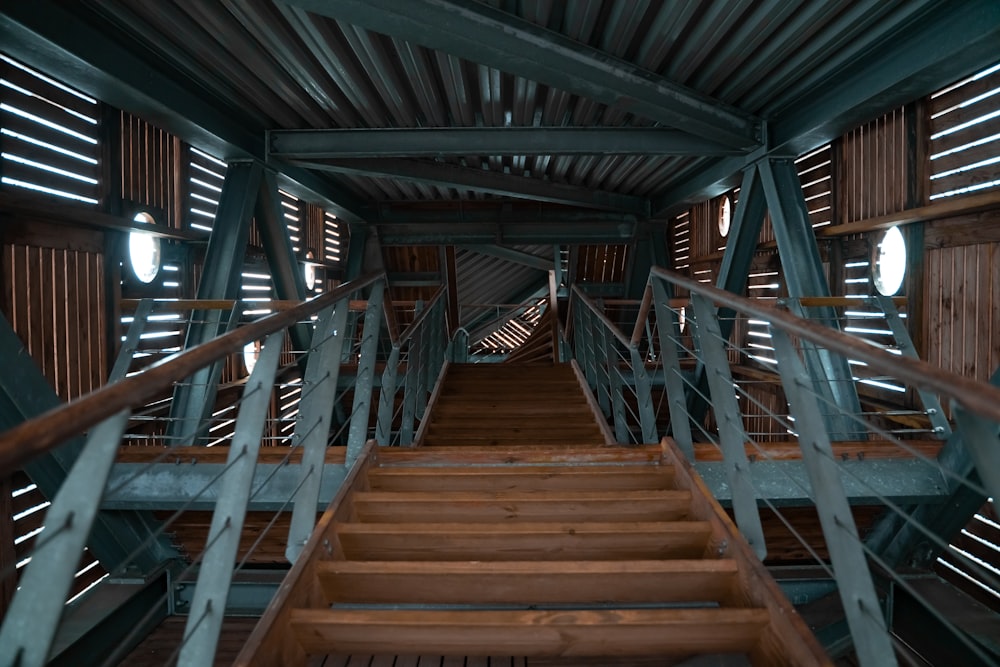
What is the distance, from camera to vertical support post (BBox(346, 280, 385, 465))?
3342 mm

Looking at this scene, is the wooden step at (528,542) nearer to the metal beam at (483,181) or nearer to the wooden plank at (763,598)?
the wooden plank at (763,598)

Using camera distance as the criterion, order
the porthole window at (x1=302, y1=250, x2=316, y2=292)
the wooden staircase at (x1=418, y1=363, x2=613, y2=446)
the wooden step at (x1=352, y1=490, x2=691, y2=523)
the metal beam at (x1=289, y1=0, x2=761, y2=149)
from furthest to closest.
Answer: the porthole window at (x1=302, y1=250, x2=316, y2=292) < the wooden staircase at (x1=418, y1=363, x2=613, y2=446) < the metal beam at (x1=289, y1=0, x2=761, y2=149) < the wooden step at (x1=352, y1=490, x2=691, y2=523)

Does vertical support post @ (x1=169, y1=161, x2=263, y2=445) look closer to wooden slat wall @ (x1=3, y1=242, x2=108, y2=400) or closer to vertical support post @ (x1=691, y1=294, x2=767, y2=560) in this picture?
wooden slat wall @ (x1=3, y1=242, x2=108, y2=400)

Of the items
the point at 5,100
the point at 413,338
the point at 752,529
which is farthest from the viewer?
the point at 413,338

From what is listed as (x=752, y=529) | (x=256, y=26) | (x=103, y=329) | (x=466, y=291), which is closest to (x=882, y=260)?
(x=752, y=529)

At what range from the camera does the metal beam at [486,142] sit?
5.53m

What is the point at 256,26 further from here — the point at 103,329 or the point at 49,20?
the point at 103,329

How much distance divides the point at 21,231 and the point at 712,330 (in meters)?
4.74

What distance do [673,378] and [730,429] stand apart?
93 centimetres

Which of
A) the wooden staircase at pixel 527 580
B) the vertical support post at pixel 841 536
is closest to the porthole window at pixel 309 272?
the wooden staircase at pixel 527 580

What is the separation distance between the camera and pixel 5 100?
4438 millimetres

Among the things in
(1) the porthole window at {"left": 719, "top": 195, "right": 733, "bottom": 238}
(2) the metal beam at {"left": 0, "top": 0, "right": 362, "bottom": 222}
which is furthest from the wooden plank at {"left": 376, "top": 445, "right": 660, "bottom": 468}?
(1) the porthole window at {"left": 719, "top": 195, "right": 733, "bottom": 238}

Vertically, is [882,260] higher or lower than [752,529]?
higher

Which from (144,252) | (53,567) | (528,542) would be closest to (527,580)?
(528,542)
